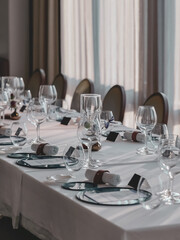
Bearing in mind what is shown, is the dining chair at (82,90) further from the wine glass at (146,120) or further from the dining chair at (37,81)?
the wine glass at (146,120)

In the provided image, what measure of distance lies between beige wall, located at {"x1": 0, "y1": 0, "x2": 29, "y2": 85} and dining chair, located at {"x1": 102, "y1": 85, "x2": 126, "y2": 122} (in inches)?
138

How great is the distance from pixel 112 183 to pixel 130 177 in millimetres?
178

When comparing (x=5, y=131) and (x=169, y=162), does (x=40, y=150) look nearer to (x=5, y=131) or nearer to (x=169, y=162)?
(x=5, y=131)

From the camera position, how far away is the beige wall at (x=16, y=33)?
26.0 ft

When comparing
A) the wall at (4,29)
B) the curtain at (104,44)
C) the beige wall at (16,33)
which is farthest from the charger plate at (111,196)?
the wall at (4,29)

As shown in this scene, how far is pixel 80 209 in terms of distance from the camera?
6.51 feet

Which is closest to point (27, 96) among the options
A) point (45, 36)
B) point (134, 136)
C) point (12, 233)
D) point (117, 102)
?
point (117, 102)

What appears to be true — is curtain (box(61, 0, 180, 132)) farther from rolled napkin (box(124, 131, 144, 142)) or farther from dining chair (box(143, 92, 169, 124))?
rolled napkin (box(124, 131, 144, 142))

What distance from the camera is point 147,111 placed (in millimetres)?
2932

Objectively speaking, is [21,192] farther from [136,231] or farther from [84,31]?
[84,31]

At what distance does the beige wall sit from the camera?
792 centimetres

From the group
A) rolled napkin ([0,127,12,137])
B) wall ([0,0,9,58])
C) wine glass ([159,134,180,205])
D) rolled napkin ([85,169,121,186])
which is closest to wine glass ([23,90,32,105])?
rolled napkin ([0,127,12,137])

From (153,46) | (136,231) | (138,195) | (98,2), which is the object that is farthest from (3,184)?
(98,2)

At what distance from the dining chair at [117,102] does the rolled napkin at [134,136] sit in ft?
4.07
